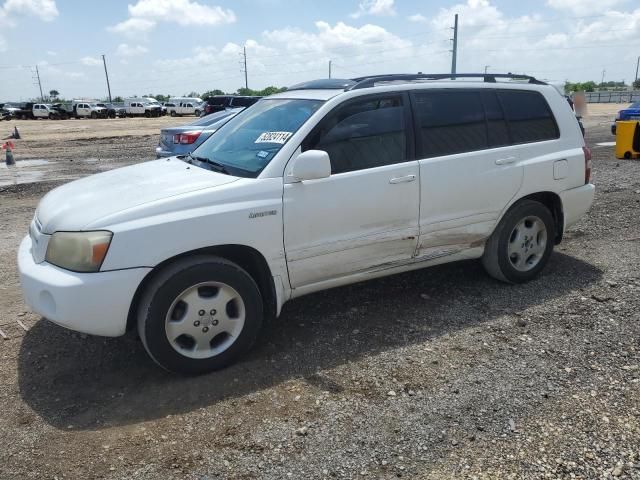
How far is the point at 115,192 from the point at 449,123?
104 inches

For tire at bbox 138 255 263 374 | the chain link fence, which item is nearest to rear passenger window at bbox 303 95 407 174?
tire at bbox 138 255 263 374

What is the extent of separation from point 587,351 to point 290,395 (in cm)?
210

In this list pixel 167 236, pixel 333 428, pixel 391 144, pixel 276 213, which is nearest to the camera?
pixel 333 428

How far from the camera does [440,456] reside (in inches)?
108

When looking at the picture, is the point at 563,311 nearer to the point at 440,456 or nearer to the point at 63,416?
the point at 440,456

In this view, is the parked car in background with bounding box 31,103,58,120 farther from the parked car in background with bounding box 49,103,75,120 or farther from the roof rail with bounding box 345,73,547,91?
the roof rail with bounding box 345,73,547,91

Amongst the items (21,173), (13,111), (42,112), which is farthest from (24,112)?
(21,173)

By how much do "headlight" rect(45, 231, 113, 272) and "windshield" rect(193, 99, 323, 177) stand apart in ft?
3.43

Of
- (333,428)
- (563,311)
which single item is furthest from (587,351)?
(333,428)

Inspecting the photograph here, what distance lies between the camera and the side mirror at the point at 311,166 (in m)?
3.50

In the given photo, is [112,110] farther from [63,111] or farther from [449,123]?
[449,123]

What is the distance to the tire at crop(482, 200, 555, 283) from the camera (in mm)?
4676

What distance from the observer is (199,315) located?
11.2 ft

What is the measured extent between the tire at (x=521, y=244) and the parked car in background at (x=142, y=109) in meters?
55.8
